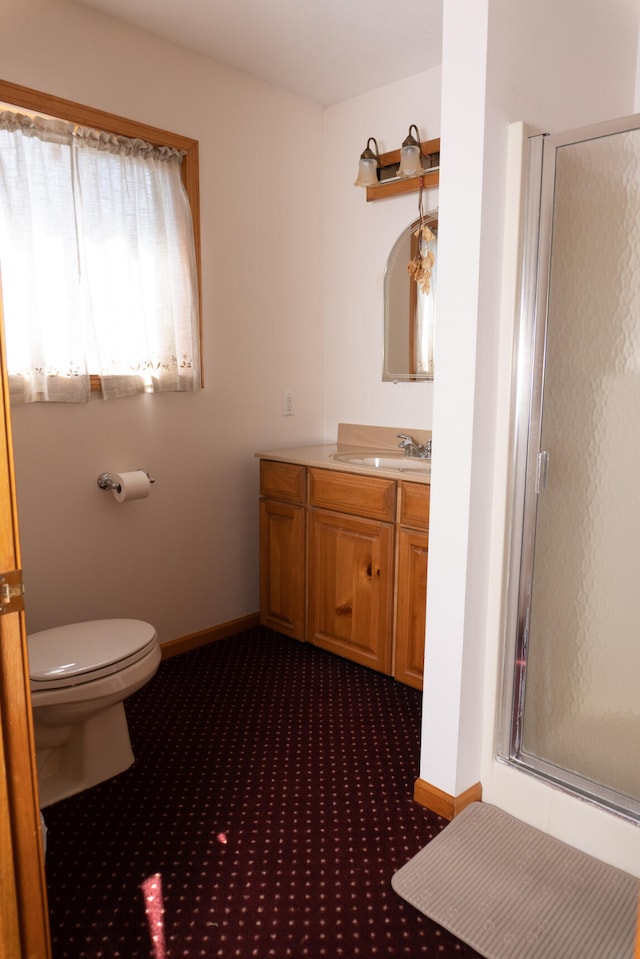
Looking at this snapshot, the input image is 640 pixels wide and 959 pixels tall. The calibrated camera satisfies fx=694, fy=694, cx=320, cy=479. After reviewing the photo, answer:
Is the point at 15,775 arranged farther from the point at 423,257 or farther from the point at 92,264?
the point at 423,257

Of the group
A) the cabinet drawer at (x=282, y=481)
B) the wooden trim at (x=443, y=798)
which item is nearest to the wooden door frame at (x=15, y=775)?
the wooden trim at (x=443, y=798)

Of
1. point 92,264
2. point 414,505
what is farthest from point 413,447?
point 92,264

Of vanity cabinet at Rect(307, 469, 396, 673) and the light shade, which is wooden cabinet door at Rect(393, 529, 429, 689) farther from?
the light shade

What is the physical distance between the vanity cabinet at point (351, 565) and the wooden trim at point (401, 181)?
1.26 m

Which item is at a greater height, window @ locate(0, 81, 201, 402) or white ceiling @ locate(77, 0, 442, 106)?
white ceiling @ locate(77, 0, 442, 106)

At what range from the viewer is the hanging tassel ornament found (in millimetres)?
2932

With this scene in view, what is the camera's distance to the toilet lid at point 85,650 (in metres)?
1.94

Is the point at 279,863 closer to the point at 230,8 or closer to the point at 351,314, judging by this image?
the point at 351,314

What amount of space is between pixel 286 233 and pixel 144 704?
2.13m

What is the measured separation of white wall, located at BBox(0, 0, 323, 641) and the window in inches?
3.3

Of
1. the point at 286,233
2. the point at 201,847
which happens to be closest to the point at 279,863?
the point at 201,847

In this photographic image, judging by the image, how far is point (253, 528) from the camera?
3256 mm

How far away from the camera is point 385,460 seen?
304 centimetres

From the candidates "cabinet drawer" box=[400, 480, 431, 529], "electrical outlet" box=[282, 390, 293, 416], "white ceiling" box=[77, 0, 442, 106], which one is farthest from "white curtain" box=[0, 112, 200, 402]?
"cabinet drawer" box=[400, 480, 431, 529]
